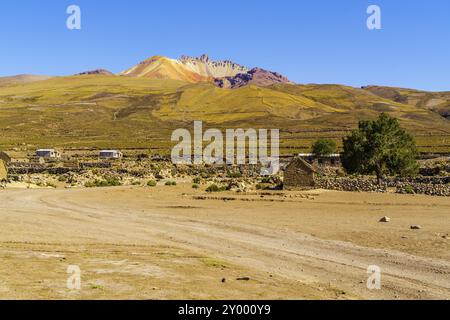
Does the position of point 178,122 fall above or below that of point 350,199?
above

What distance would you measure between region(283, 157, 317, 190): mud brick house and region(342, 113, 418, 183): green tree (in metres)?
7.59

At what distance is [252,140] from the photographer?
150 m

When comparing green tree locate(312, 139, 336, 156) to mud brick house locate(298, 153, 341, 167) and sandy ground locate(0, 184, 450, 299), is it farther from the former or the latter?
sandy ground locate(0, 184, 450, 299)

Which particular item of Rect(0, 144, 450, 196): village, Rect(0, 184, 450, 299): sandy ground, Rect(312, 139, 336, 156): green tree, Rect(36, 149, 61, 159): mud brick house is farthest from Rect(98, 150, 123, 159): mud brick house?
Rect(0, 184, 450, 299): sandy ground

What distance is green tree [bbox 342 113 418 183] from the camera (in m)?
53.1

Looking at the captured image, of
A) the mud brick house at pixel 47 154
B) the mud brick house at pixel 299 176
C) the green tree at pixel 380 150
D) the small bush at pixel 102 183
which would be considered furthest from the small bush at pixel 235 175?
the mud brick house at pixel 47 154

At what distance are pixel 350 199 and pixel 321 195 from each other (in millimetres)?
3188

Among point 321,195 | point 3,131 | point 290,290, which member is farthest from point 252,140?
point 290,290

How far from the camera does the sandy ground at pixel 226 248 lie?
14.3 m

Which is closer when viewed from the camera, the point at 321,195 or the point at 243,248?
the point at 243,248

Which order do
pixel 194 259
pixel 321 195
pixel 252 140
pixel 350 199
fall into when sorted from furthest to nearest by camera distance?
pixel 252 140 → pixel 321 195 → pixel 350 199 → pixel 194 259

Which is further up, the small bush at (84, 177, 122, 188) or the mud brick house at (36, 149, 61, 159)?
the mud brick house at (36, 149, 61, 159)

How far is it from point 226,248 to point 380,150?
114ft
